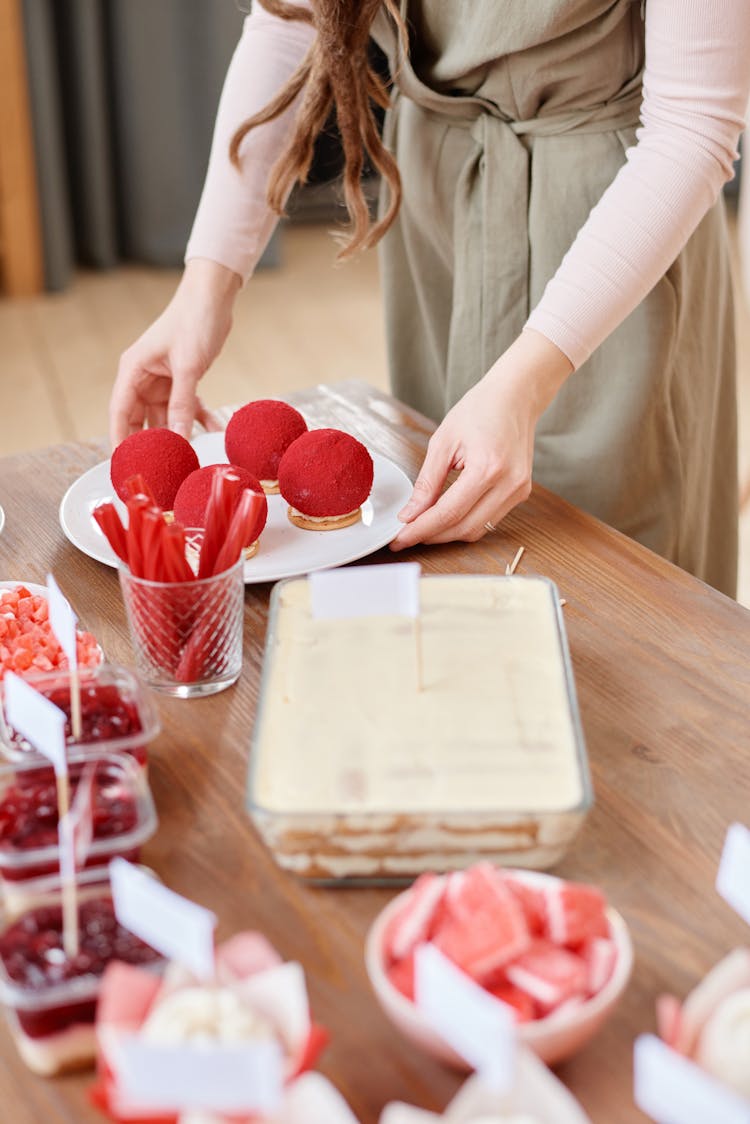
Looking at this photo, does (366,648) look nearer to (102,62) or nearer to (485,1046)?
(485,1046)

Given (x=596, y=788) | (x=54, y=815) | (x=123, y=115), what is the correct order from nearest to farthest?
(x=54, y=815) < (x=596, y=788) < (x=123, y=115)

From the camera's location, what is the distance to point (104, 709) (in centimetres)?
87

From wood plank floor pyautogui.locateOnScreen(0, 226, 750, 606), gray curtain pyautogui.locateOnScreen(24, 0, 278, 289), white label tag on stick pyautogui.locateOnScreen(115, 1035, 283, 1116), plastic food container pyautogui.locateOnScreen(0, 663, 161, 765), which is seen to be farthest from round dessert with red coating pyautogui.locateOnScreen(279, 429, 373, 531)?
gray curtain pyautogui.locateOnScreen(24, 0, 278, 289)

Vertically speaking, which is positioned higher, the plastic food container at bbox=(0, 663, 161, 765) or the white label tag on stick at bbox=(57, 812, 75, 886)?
the white label tag on stick at bbox=(57, 812, 75, 886)

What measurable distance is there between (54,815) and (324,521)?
493 millimetres

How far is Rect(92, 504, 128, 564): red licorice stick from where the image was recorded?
95 cm

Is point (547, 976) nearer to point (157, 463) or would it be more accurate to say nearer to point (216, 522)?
point (216, 522)

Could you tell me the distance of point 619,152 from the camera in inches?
56.3

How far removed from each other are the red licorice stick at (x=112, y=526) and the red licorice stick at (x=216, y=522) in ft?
0.20

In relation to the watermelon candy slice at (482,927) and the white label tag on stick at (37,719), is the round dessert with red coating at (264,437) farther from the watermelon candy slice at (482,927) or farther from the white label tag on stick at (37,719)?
the watermelon candy slice at (482,927)

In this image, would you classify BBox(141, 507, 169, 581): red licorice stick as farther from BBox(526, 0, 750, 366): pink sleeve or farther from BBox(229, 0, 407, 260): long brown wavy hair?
BBox(229, 0, 407, 260): long brown wavy hair

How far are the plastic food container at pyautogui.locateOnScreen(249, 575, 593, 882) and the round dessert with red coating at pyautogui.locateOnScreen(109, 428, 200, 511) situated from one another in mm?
309

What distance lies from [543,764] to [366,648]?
17 cm

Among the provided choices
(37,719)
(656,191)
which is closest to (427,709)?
(37,719)
